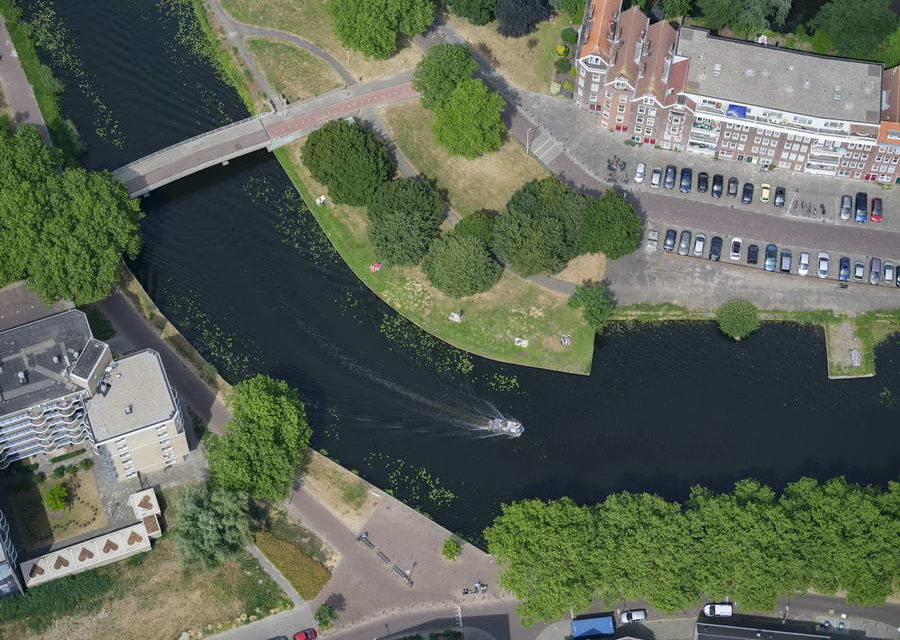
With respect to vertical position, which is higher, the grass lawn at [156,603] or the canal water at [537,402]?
the canal water at [537,402]

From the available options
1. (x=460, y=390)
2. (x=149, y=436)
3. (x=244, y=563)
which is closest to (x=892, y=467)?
(x=460, y=390)

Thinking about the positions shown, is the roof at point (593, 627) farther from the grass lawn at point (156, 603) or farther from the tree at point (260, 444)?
the tree at point (260, 444)

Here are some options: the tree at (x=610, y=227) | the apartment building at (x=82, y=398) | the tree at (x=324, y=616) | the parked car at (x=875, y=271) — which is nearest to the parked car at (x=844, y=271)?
the parked car at (x=875, y=271)

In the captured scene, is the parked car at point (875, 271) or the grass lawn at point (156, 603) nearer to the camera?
the grass lawn at point (156, 603)

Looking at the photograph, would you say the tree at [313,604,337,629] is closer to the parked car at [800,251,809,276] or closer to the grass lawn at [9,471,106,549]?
the grass lawn at [9,471,106,549]

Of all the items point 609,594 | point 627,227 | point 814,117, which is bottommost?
point 609,594

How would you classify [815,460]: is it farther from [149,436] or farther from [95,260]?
[95,260]
